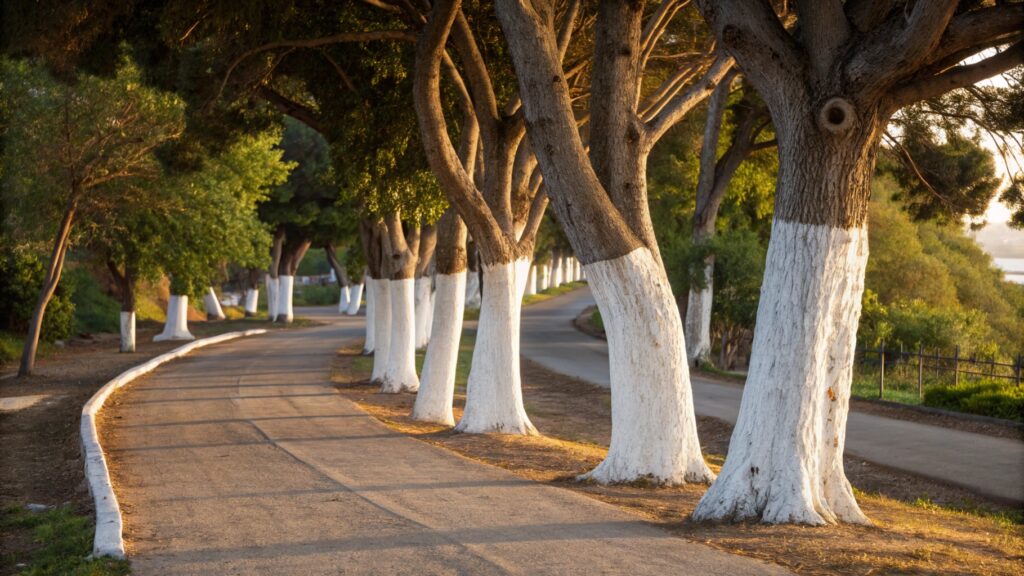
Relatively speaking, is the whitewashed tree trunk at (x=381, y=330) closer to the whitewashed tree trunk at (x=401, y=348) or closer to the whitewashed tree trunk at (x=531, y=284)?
the whitewashed tree trunk at (x=401, y=348)

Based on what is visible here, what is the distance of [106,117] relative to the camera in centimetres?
2248

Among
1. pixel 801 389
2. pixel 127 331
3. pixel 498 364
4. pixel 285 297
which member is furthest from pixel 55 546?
pixel 285 297

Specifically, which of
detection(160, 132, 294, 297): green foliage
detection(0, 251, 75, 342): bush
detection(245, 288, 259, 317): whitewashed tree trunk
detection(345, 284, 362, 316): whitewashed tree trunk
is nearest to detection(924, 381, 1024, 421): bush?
detection(160, 132, 294, 297): green foliage

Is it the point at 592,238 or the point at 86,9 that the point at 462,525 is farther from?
the point at 86,9

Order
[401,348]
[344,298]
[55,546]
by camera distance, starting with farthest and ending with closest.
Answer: [344,298]
[401,348]
[55,546]

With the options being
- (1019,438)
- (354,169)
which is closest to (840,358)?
(1019,438)

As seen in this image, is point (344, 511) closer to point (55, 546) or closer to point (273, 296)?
point (55, 546)

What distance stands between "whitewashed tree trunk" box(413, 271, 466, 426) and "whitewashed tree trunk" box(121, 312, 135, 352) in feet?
59.8

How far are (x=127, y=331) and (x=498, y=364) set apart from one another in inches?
822

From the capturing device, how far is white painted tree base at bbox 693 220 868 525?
8164 millimetres

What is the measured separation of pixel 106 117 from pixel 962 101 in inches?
647

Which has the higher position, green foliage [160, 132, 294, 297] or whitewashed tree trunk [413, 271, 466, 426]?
green foliage [160, 132, 294, 297]

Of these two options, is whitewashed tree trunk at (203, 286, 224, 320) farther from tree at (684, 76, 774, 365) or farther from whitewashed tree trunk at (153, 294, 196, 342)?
tree at (684, 76, 774, 365)

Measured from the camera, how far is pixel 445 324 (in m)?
16.3
